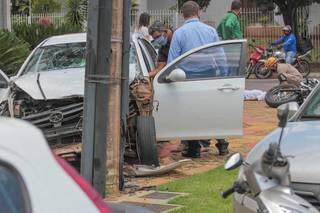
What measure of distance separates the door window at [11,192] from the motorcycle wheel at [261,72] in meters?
20.5

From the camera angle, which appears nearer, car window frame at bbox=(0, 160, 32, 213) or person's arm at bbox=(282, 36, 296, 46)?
car window frame at bbox=(0, 160, 32, 213)

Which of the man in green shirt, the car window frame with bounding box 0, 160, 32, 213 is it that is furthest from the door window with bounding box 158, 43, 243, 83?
the car window frame with bounding box 0, 160, 32, 213

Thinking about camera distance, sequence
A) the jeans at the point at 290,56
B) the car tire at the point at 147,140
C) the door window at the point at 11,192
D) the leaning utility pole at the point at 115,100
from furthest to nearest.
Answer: the jeans at the point at 290,56 → the car tire at the point at 147,140 → the leaning utility pole at the point at 115,100 → the door window at the point at 11,192

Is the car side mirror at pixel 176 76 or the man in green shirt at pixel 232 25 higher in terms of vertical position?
the man in green shirt at pixel 232 25

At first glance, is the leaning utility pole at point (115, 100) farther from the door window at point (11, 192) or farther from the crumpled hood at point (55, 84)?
the door window at point (11, 192)

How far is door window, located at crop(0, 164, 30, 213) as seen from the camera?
7.60 ft

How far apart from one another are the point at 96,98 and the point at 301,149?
2.48 m

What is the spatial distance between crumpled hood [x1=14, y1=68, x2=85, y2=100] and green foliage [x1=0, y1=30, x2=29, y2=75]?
5373mm

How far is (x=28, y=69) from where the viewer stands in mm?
9805

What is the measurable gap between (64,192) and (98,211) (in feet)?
0.66

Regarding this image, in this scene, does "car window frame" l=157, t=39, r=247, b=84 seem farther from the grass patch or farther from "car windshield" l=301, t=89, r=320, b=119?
"car windshield" l=301, t=89, r=320, b=119

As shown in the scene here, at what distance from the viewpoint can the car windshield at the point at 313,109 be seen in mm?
5840

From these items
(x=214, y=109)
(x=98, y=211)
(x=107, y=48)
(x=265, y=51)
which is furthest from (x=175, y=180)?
(x=265, y=51)

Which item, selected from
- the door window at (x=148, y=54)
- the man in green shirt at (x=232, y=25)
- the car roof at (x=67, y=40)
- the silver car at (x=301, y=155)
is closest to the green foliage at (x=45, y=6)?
the man in green shirt at (x=232, y=25)
